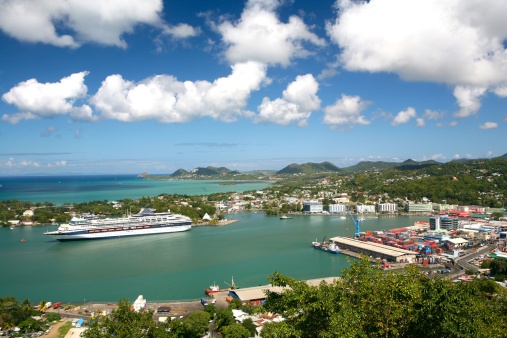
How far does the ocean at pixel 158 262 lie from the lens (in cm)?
933

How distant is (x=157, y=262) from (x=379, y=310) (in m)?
9.92

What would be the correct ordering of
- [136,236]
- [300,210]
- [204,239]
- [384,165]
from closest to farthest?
[204,239] < [136,236] < [300,210] < [384,165]

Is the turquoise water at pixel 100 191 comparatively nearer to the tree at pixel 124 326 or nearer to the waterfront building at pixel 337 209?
the waterfront building at pixel 337 209

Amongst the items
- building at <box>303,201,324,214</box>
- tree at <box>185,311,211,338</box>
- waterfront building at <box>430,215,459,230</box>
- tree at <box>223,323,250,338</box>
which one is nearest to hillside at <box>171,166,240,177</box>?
building at <box>303,201,324,214</box>

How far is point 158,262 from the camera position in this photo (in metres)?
12.1

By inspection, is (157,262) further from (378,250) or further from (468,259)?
(468,259)

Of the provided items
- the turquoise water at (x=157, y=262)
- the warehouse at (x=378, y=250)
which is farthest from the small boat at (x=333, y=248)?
the warehouse at (x=378, y=250)

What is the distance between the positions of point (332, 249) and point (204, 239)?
588cm

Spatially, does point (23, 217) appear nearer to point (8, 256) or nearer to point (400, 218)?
point (8, 256)

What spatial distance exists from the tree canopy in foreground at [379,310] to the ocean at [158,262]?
3445 mm

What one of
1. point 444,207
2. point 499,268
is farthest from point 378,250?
point 444,207

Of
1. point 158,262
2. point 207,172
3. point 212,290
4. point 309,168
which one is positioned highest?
point 309,168

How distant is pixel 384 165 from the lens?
8075 centimetres

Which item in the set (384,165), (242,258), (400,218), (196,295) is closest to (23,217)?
(242,258)
